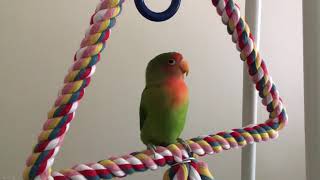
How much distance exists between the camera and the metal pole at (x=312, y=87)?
0.42 meters

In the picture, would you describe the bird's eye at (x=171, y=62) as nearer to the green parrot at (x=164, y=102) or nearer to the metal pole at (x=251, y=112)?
the green parrot at (x=164, y=102)

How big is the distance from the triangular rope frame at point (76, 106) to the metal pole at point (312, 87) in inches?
2.6

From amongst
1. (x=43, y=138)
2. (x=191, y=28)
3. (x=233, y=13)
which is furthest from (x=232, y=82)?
(x=43, y=138)

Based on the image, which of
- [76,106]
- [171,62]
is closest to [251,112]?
[171,62]

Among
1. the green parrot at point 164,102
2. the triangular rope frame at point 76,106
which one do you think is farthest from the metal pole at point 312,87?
the green parrot at point 164,102

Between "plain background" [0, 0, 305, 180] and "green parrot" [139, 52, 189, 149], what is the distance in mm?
475

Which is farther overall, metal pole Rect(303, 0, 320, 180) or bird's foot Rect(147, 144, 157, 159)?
metal pole Rect(303, 0, 320, 180)

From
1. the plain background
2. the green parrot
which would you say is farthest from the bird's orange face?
the plain background

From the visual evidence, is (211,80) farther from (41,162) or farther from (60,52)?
(41,162)

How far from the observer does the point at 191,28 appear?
0.85 meters

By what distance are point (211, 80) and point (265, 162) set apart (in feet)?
0.83

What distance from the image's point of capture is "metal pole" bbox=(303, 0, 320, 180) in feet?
1.38

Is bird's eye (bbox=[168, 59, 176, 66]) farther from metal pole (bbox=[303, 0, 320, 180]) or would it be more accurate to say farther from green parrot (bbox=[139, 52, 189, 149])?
metal pole (bbox=[303, 0, 320, 180])

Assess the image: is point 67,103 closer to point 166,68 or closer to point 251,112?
point 166,68
